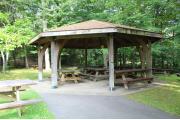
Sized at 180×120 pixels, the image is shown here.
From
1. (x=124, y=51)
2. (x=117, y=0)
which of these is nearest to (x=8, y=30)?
(x=117, y=0)

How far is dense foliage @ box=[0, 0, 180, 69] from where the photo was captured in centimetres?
1453

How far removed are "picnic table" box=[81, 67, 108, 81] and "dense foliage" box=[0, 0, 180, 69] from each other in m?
3.85

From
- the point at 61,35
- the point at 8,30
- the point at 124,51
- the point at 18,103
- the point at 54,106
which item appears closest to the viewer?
the point at 18,103

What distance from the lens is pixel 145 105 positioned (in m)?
7.35

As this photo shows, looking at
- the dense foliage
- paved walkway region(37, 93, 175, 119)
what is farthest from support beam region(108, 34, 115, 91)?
the dense foliage

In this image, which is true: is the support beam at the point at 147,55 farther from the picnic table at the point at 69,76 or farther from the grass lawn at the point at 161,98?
the picnic table at the point at 69,76

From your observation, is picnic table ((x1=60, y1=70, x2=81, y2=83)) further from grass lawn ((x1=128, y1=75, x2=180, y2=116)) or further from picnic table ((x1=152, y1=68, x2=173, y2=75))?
picnic table ((x1=152, y1=68, x2=173, y2=75))

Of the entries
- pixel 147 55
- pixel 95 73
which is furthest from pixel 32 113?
pixel 95 73

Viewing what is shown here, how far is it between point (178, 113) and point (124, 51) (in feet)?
47.7

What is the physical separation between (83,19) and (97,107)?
15.0 m

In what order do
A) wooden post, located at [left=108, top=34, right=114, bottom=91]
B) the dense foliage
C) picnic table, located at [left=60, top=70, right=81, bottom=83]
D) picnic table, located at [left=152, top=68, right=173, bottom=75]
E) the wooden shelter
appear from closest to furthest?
the wooden shelter < wooden post, located at [left=108, top=34, right=114, bottom=91] < picnic table, located at [left=60, top=70, right=81, bottom=83] < the dense foliage < picnic table, located at [left=152, top=68, right=173, bottom=75]

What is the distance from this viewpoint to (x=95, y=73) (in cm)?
1487

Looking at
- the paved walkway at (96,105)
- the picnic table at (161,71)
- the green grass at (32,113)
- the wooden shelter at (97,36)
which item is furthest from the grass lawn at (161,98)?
the picnic table at (161,71)

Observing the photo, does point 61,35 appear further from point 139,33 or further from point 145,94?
point 145,94
